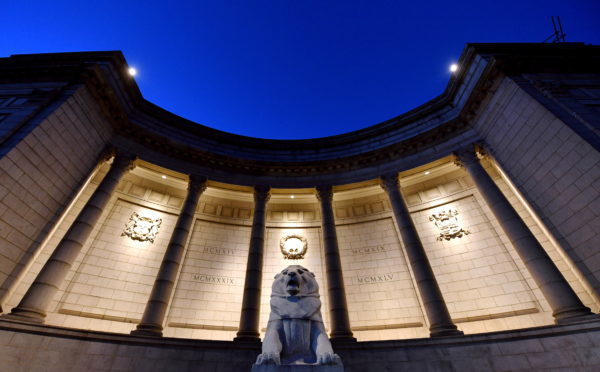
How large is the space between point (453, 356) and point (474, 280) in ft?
20.3

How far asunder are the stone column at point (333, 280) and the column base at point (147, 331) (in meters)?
6.52

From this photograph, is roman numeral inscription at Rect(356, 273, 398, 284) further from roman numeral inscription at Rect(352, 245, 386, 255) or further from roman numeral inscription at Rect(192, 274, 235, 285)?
roman numeral inscription at Rect(192, 274, 235, 285)

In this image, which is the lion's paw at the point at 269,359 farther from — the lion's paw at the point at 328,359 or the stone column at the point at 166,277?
the stone column at the point at 166,277

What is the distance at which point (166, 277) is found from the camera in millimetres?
12242

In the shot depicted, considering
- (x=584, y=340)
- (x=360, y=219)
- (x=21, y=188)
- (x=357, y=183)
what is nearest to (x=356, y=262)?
(x=360, y=219)

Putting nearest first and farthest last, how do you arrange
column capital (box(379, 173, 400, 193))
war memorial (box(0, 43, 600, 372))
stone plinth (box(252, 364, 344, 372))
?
stone plinth (box(252, 364, 344, 372))
war memorial (box(0, 43, 600, 372))
column capital (box(379, 173, 400, 193))

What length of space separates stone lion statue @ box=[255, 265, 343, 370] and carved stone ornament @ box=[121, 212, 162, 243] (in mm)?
12607

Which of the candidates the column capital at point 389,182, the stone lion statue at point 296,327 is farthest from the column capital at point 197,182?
the stone lion statue at point 296,327

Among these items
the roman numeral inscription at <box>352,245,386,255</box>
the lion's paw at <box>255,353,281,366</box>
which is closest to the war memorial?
the lion's paw at <box>255,353,281,366</box>

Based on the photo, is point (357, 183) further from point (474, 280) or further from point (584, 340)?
point (584, 340)

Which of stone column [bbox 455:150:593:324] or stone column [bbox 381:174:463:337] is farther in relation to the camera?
stone column [bbox 381:174:463:337]

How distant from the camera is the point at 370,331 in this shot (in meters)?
14.7

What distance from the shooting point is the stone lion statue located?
17.6ft

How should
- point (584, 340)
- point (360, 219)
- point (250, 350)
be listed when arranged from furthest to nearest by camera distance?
point (360, 219), point (250, 350), point (584, 340)
